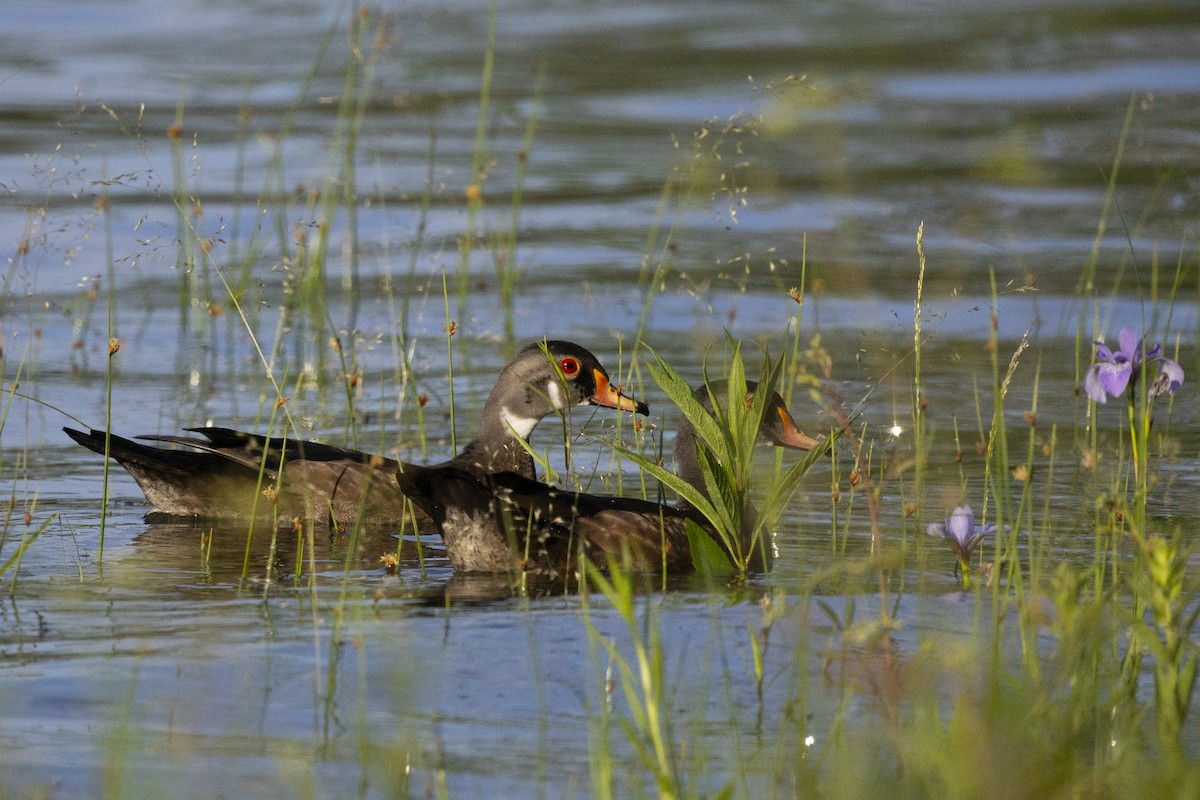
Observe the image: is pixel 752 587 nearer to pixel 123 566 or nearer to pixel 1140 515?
pixel 1140 515

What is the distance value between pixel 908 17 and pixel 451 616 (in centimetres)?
2081

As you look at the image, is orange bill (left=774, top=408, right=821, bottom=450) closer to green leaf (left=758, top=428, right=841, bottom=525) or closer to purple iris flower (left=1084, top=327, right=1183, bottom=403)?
green leaf (left=758, top=428, right=841, bottom=525)

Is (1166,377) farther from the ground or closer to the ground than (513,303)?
closer to the ground

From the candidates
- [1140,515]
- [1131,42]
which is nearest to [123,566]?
[1140,515]

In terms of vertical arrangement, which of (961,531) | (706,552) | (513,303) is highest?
(513,303)

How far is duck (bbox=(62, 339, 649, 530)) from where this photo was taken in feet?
27.0

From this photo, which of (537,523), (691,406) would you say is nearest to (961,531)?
(691,406)

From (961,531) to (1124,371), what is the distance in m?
0.90

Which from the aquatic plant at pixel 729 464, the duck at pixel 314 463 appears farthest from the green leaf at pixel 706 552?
the duck at pixel 314 463

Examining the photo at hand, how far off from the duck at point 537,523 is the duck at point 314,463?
99cm

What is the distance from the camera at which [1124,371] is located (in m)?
5.54

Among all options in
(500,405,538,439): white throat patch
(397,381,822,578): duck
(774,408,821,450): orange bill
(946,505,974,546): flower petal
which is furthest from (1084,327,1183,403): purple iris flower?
(500,405,538,439): white throat patch

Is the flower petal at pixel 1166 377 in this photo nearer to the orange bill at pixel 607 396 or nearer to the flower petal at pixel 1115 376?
the flower petal at pixel 1115 376

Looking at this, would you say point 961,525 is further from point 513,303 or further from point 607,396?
point 513,303
